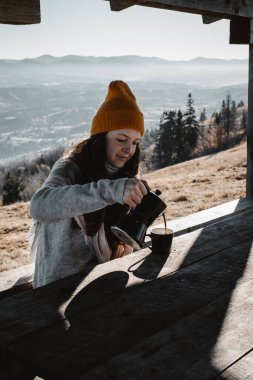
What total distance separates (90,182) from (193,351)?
137 centimetres

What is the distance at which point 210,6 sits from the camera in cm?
412

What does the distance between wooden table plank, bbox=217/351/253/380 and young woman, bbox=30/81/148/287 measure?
3.44 ft

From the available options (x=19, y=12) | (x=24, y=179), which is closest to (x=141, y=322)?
(x=19, y=12)

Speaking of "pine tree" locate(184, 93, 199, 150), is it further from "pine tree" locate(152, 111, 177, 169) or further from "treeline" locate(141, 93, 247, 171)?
"pine tree" locate(152, 111, 177, 169)

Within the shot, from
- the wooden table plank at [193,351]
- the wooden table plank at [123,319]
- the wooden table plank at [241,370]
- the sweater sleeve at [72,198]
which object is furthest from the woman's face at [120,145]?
the wooden table plank at [241,370]

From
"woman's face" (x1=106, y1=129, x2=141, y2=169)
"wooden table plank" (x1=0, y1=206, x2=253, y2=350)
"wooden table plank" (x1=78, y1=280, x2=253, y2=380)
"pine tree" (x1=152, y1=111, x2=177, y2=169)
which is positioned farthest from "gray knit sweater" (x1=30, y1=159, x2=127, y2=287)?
"pine tree" (x1=152, y1=111, x2=177, y2=169)

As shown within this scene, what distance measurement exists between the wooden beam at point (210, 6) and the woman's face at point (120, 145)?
4.08 feet

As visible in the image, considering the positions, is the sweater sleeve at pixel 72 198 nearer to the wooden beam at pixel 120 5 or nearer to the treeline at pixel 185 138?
the wooden beam at pixel 120 5

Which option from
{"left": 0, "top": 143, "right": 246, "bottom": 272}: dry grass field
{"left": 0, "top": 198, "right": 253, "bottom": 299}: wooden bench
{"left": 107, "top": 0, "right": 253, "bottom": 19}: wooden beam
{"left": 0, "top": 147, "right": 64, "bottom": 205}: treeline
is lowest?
{"left": 0, "top": 147, "right": 64, "bottom": 205}: treeline

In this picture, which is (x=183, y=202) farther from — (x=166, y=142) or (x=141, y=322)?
(x=166, y=142)

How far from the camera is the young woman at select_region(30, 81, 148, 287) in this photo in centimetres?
251

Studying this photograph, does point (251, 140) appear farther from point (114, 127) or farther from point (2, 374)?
point (2, 374)

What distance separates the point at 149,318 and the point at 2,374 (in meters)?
1.17

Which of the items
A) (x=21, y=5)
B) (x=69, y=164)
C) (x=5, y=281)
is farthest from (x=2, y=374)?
(x=21, y=5)
